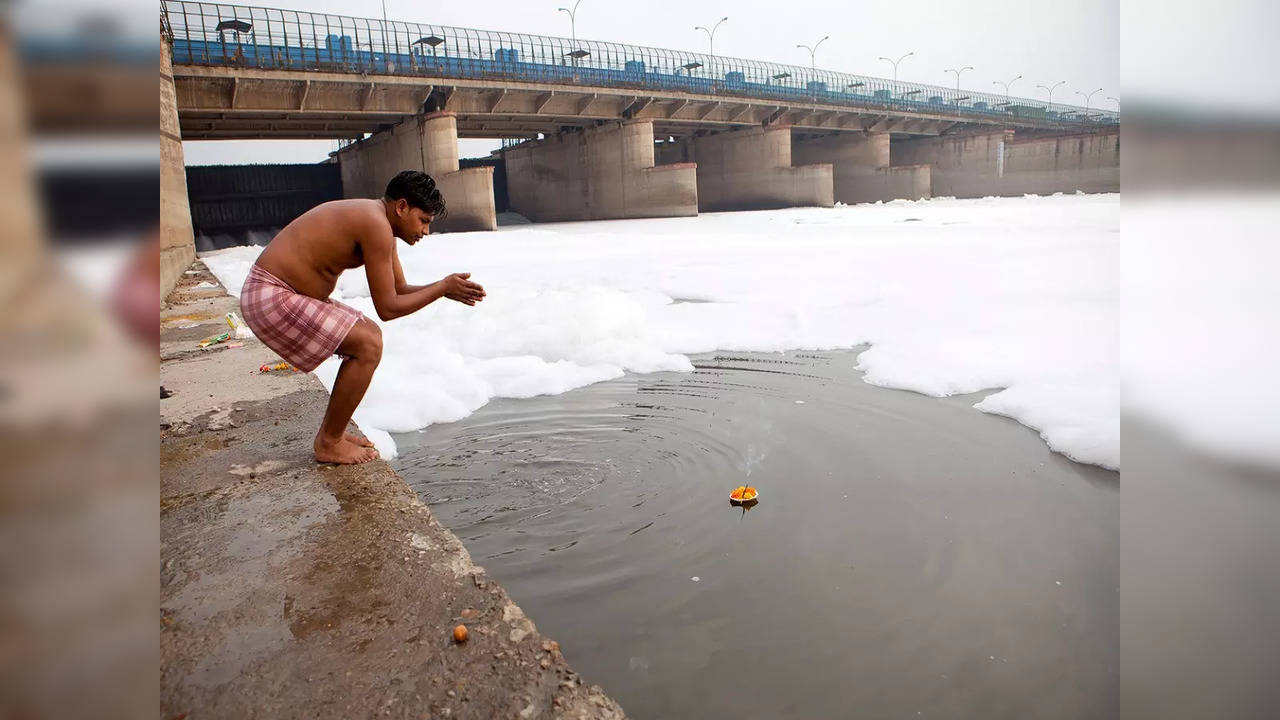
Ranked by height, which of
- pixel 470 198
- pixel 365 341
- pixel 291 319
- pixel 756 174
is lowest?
pixel 365 341

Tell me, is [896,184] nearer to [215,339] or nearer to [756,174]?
[756,174]

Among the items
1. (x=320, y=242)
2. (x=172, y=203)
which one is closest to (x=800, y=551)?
(x=320, y=242)

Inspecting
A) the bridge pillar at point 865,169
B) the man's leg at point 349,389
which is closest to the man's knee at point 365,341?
the man's leg at point 349,389

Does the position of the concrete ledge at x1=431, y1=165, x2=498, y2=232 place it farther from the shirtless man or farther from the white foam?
the shirtless man

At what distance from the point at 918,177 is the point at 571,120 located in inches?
819

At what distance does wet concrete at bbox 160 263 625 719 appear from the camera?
155cm

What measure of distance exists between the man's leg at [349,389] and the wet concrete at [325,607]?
0.08 metres

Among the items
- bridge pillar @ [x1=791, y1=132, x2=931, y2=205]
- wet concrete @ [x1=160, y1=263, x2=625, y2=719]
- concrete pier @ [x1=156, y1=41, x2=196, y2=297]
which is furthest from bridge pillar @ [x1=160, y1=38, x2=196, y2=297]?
bridge pillar @ [x1=791, y1=132, x2=931, y2=205]

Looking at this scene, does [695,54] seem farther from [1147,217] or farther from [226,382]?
[1147,217]

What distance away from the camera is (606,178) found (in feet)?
98.2

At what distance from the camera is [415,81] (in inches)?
910

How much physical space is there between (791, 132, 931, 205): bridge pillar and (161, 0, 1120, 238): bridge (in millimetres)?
101

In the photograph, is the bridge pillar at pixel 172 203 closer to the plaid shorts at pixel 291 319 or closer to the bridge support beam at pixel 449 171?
the plaid shorts at pixel 291 319

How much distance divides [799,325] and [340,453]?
4.69 m
